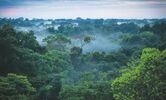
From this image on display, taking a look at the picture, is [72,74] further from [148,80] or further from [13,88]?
[148,80]

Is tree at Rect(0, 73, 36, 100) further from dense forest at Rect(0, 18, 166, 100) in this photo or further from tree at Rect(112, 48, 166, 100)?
tree at Rect(112, 48, 166, 100)

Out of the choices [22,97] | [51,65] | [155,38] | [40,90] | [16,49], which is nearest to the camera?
[22,97]

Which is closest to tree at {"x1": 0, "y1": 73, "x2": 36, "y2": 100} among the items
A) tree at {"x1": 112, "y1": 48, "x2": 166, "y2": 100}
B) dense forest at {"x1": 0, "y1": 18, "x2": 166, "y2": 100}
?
dense forest at {"x1": 0, "y1": 18, "x2": 166, "y2": 100}

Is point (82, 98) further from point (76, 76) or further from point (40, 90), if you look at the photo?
point (76, 76)

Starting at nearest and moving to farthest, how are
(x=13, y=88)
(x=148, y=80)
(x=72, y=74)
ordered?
(x=148, y=80) < (x=13, y=88) < (x=72, y=74)

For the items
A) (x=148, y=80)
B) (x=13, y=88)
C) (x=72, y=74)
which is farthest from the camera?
(x=72, y=74)

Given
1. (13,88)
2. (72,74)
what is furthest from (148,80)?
(72,74)

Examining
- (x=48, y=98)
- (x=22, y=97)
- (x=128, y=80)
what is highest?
(x=128, y=80)

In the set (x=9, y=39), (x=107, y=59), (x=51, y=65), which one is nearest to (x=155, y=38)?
(x=107, y=59)

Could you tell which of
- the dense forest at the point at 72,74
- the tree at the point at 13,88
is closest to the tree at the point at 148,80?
the dense forest at the point at 72,74

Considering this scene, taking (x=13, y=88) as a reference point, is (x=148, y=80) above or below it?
above

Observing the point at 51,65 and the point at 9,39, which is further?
the point at 51,65
